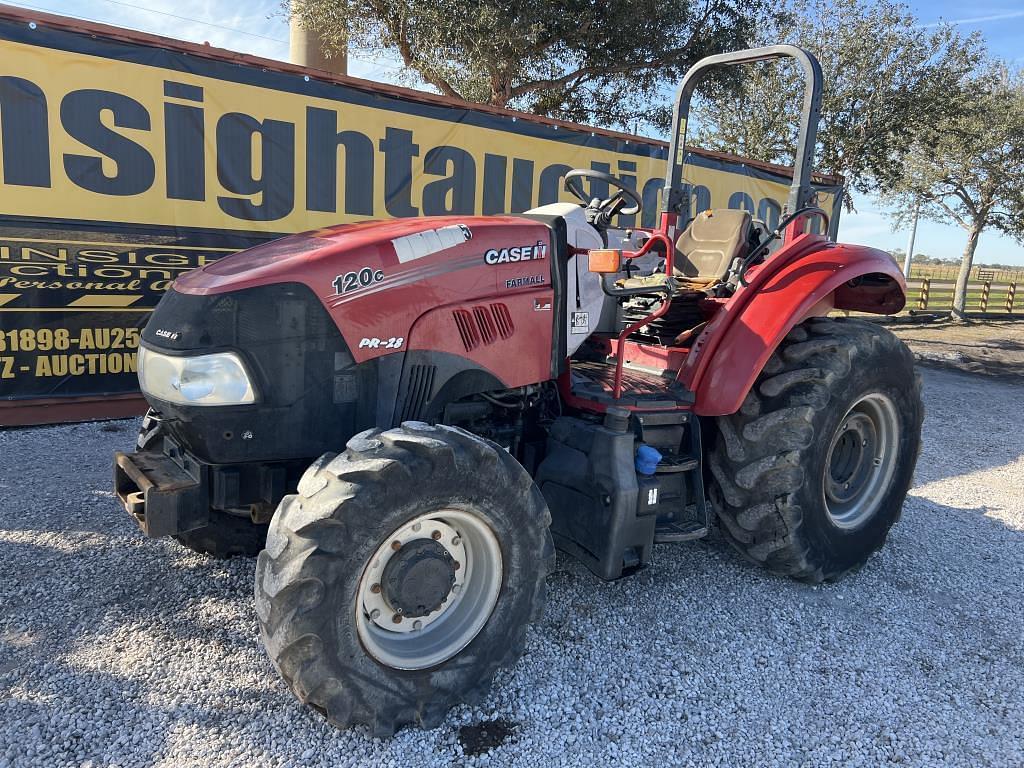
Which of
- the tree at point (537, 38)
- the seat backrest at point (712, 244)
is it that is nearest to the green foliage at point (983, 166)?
the tree at point (537, 38)

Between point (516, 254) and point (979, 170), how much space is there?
23554mm

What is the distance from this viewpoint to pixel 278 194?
6.17 metres

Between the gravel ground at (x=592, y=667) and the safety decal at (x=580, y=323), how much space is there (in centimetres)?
118

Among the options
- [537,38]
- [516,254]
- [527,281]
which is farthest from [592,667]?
[537,38]

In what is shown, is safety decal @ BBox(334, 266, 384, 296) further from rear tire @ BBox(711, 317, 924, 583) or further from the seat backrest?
the seat backrest

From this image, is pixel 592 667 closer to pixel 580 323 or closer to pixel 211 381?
pixel 580 323

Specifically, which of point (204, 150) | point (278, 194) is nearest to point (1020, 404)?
point (278, 194)

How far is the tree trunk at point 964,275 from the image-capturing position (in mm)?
19891

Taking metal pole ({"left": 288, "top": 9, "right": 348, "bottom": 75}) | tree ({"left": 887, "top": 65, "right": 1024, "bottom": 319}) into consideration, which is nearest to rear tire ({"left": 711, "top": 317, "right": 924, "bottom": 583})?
metal pole ({"left": 288, "top": 9, "right": 348, "bottom": 75})

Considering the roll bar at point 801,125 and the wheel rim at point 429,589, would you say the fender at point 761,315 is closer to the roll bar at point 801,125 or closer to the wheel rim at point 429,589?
the roll bar at point 801,125

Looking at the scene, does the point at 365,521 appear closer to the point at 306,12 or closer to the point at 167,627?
the point at 167,627

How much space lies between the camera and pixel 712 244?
4266 mm

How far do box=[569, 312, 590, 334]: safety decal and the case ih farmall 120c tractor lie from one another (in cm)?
1

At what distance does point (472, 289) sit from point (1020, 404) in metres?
8.82
